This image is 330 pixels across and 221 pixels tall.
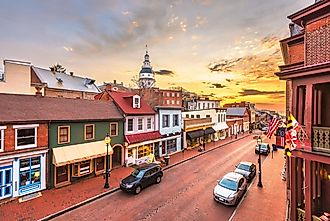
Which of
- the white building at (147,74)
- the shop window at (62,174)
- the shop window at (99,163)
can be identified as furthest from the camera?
the white building at (147,74)

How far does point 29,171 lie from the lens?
15.5 metres

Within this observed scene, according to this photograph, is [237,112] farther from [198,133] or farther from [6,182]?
[6,182]

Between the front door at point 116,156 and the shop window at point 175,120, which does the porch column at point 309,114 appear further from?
the shop window at point 175,120

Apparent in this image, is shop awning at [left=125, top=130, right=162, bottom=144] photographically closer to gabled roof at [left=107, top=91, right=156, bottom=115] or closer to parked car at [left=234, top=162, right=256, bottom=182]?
gabled roof at [left=107, top=91, right=156, bottom=115]

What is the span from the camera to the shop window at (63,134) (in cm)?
1741

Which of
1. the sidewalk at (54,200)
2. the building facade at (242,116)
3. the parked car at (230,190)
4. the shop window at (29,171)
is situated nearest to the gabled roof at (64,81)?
the shop window at (29,171)

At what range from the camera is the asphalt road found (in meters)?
12.8

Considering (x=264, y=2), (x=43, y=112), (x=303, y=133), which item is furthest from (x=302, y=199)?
(x=43, y=112)

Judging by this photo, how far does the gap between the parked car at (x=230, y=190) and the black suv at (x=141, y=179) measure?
17.7 ft

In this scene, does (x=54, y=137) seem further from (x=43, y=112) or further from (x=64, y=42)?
(x=64, y=42)

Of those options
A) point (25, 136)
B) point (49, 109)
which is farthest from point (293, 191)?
point (49, 109)

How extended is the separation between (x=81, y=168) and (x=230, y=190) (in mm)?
12486

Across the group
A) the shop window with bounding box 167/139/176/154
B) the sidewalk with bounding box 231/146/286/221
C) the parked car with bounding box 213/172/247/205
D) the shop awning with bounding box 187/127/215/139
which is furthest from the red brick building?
the shop awning with bounding box 187/127/215/139

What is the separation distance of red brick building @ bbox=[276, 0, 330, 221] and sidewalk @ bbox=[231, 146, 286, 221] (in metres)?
4.37
